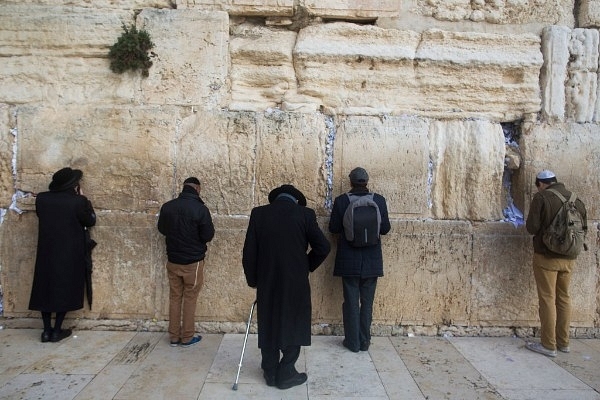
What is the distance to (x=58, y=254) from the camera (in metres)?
4.35

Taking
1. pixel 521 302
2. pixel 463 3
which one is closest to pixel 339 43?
pixel 463 3

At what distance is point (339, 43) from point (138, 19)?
228cm

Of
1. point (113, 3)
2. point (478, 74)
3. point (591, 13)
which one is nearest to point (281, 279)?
point (478, 74)

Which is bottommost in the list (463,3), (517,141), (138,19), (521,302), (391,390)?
(391,390)

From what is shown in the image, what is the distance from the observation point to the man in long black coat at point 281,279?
346cm

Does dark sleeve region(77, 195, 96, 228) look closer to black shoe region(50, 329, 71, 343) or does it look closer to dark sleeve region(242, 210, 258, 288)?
black shoe region(50, 329, 71, 343)

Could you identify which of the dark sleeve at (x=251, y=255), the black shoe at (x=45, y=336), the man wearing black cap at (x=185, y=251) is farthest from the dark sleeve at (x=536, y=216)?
the black shoe at (x=45, y=336)

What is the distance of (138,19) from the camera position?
484 cm

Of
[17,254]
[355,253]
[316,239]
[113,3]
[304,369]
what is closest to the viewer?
[316,239]

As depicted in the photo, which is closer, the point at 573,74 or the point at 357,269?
the point at 357,269

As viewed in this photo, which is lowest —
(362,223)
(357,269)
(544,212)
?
(357,269)

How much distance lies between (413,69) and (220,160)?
96.8 inches

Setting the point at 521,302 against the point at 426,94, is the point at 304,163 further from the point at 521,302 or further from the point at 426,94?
the point at 521,302

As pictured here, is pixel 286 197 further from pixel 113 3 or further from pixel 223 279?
pixel 113 3
